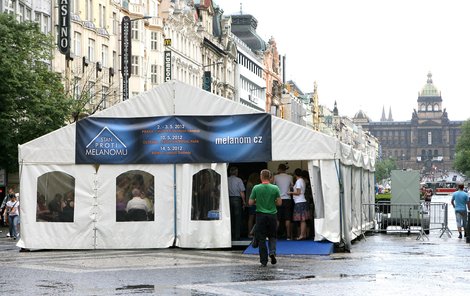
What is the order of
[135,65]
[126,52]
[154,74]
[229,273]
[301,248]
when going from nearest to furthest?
1. [229,273]
2. [301,248]
3. [126,52]
4. [135,65]
5. [154,74]

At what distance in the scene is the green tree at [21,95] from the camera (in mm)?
42000

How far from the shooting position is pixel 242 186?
956 inches

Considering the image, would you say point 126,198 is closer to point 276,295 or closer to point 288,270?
point 288,270

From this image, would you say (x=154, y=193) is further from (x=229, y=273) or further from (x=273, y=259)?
(x=229, y=273)

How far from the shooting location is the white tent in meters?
23.7

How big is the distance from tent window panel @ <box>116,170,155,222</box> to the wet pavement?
987 millimetres

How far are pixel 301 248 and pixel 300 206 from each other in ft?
6.06

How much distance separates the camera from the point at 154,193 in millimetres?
24078

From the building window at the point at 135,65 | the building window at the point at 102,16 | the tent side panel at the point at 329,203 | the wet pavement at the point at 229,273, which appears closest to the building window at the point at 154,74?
the building window at the point at 135,65

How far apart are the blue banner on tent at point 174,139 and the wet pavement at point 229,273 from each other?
6.83 ft

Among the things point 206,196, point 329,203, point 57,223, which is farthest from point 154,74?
point 329,203

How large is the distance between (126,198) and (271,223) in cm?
584

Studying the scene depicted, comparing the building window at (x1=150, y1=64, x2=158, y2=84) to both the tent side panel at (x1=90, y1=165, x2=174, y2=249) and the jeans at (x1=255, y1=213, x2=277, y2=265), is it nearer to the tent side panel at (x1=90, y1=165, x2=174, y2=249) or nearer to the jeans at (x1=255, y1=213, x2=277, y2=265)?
the tent side panel at (x1=90, y1=165, x2=174, y2=249)

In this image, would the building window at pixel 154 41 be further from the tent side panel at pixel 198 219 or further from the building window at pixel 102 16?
the tent side panel at pixel 198 219
